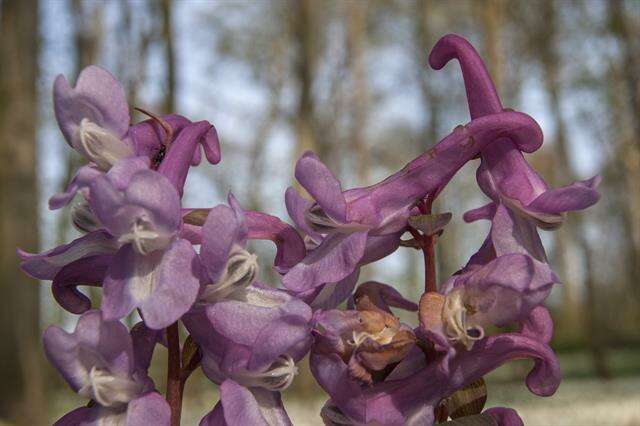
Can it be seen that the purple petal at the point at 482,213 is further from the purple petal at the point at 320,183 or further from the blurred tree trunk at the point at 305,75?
the blurred tree trunk at the point at 305,75

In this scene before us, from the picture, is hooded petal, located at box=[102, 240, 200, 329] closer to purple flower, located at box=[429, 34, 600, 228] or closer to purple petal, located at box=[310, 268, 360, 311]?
purple petal, located at box=[310, 268, 360, 311]

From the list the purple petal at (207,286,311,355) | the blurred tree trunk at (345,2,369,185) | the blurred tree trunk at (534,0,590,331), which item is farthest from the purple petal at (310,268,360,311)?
the blurred tree trunk at (345,2,369,185)

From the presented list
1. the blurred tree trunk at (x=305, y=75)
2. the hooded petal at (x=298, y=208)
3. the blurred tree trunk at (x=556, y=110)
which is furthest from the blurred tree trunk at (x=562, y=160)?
the hooded petal at (x=298, y=208)

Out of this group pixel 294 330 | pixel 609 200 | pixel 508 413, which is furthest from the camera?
pixel 609 200

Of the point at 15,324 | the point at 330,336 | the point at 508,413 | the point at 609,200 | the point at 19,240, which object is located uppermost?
the point at 330,336

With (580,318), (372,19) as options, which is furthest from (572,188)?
(580,318)

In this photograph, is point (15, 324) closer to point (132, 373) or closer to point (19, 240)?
point (19, 240)
